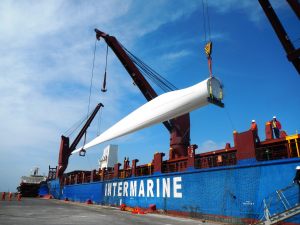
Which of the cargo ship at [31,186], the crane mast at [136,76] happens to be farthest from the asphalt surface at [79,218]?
the cargo ship at [31,186]

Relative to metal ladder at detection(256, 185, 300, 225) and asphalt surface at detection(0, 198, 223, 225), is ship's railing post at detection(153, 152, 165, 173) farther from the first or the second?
metal ladder at detection(256, 185, 300, 225)

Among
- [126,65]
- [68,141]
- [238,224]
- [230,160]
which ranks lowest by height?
[238,224]

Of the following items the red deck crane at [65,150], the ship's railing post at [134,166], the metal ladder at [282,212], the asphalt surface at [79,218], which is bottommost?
the asphalt surface at [79,218]

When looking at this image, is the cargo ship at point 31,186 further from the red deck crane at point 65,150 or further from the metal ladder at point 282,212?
the metal ladder at point 282,212

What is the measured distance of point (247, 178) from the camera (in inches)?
563

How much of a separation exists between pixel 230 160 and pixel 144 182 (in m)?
8.57

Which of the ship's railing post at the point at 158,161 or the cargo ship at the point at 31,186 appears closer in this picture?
the ship's railing post at the point at 158,161

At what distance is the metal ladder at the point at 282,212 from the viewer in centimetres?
1126

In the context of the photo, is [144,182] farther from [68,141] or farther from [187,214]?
[68,141]

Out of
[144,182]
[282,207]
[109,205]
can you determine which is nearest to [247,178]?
[282,207]

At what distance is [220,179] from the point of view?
1577cm

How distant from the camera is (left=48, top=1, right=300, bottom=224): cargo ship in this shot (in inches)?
492

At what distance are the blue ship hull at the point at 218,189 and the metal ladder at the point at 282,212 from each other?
0.24 m

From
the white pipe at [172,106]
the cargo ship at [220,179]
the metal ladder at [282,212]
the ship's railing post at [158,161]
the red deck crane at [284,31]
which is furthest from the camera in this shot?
the ship's railing post at [158,161]
